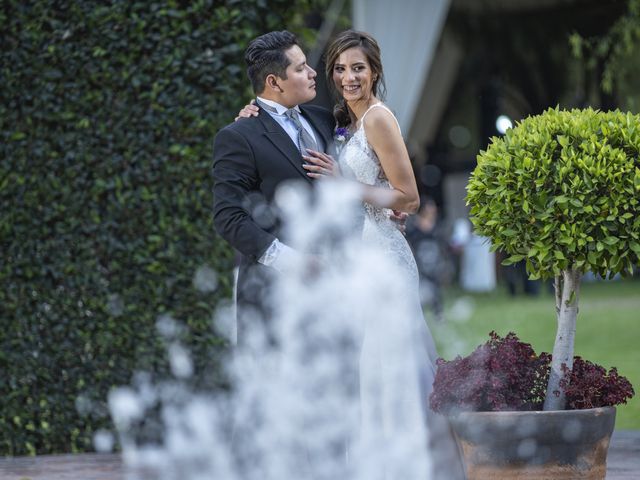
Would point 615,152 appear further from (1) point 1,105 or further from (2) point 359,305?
(1) point 1,105

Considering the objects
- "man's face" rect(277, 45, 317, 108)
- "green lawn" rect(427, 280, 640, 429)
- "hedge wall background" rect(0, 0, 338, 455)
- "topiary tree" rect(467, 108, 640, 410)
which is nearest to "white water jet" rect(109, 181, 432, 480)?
"man's face" rect(277, 45, 317, 108)

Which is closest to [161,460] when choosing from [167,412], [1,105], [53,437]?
[167,412]

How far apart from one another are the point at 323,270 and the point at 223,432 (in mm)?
1613

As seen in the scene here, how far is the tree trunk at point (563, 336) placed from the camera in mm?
4289

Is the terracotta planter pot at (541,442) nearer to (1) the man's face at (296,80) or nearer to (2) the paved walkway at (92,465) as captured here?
(2) the paved walkway at (92,465)

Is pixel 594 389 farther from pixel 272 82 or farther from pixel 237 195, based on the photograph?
pixel 272 82

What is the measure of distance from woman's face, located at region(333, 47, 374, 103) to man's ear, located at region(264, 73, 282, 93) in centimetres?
29

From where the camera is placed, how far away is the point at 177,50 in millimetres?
5984

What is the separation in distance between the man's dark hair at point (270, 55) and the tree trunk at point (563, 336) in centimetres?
143

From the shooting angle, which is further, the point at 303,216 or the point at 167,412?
the point at 167,412

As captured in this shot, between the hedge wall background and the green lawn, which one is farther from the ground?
the hedge wall background

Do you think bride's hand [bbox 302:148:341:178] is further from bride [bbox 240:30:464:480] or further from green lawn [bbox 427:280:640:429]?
green lawn [bbox 427:280:640:429]

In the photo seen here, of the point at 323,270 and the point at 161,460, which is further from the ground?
the point at 323,270

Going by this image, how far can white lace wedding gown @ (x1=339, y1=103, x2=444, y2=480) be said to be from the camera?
4707 mm
